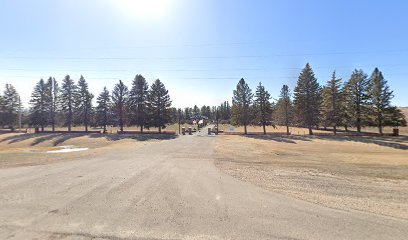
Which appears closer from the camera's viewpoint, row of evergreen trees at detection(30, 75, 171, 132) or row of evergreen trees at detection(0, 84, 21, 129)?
row of evergreen trees at detection(30, 75, 171, 132)

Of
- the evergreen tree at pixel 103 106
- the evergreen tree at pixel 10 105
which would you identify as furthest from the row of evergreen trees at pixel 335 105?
the evergreen tree at pixel 10 105

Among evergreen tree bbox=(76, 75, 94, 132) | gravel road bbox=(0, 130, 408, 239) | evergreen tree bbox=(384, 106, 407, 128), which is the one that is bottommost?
→ gravel road bbox=(0, 130, 408, 239)

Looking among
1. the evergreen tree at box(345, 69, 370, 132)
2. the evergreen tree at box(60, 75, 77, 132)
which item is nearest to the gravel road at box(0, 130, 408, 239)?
the evergreen tree at box(345, 69, 370, 132)

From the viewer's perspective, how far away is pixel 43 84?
56531 mm

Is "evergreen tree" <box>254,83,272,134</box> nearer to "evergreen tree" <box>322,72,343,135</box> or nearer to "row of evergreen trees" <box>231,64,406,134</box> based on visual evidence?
"row of evergreen trees" <box>231,64,406,134</box>

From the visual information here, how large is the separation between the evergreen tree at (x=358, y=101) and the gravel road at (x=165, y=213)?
46217 mm

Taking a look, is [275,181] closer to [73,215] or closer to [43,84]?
[73,215]

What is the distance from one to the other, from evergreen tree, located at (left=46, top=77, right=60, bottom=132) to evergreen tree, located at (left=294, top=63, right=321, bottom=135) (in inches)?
2164

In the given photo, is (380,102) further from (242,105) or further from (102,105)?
(102,105)

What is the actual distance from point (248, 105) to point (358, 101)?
21.3m

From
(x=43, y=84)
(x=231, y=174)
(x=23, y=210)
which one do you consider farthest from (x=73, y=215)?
(x=43, y=84)

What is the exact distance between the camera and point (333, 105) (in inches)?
1838

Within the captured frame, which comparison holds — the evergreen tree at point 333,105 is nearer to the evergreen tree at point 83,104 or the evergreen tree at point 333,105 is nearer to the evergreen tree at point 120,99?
the evergreen tree at point 120,99

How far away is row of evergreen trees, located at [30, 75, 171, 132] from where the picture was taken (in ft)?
166
